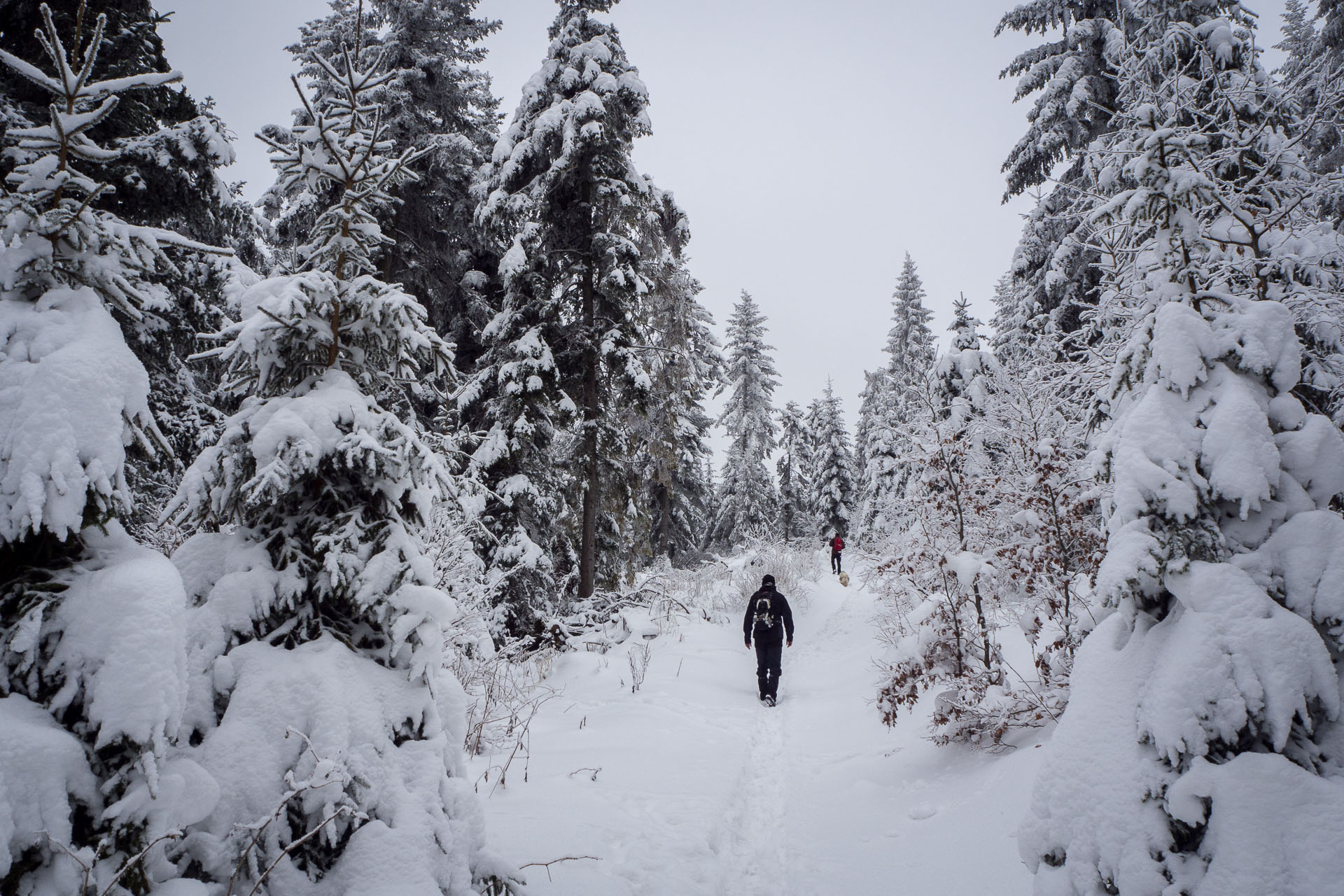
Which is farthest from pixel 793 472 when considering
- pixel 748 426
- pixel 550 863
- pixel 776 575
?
pixel 550 863

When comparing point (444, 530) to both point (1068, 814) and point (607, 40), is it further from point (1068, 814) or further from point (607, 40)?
point (607, 40)

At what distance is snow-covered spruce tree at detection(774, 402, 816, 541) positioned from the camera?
3812 cm

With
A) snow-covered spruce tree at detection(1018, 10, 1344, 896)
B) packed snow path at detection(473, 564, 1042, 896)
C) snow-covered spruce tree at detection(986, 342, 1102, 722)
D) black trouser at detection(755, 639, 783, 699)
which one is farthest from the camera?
black trouser at detection(755, 639, 783, 699)

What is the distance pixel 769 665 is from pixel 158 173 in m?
10.1

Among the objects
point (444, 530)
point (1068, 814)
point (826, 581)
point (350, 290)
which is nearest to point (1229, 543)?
point (1068, 814)

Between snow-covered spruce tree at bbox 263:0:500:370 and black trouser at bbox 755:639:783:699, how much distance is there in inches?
321

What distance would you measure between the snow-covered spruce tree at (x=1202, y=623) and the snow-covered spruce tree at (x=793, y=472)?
3477 centimetres

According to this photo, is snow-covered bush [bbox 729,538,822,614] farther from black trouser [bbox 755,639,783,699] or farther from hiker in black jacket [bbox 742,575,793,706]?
black trouser [bbox 755,639,783,699]

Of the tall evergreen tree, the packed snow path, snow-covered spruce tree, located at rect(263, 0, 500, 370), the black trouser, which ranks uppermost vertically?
the tall evergreen tree

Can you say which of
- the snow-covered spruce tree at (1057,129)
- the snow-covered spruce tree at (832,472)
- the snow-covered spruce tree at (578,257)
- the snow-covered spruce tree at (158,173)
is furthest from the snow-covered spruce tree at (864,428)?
the snow-covered spruce tree at (158,173)

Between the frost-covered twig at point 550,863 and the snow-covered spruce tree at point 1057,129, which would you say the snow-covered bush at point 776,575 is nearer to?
the snow-covered spruce tree at point 1057,129

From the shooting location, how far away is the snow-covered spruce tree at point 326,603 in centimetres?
228

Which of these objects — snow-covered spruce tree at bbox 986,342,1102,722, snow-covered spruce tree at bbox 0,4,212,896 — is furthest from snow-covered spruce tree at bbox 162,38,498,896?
snow-covered spruce tree at bbox 986,342,1102,722

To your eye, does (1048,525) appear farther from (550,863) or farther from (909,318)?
(909,318)
